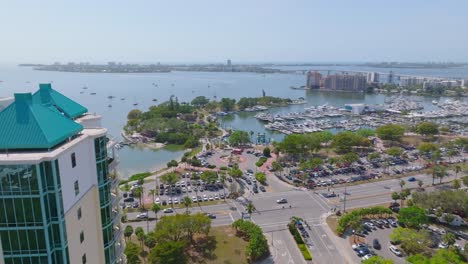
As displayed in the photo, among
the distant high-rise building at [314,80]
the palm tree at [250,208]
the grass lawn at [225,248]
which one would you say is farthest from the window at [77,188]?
the distant high-rise building at [314,80]

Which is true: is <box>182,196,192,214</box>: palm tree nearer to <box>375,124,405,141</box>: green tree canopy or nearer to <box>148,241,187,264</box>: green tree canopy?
<box>148,241,187,264</box>: green tree canopy

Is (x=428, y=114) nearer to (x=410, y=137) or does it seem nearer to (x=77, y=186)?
(x=410, y=137)

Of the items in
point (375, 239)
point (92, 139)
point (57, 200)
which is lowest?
point (375, 239)

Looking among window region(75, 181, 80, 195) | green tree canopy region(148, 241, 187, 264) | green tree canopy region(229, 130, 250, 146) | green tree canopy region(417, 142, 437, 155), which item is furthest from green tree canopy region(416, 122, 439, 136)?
window region(75, 181, 80, 195)

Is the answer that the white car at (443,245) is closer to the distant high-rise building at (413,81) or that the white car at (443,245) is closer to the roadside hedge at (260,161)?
the roadside hedge at (260,161)

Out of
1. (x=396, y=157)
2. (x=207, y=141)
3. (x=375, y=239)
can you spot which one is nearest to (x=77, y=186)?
(x=375, y=239)

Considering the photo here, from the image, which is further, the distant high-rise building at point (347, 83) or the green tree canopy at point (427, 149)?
the distant high-rise building at point (347, 83)
